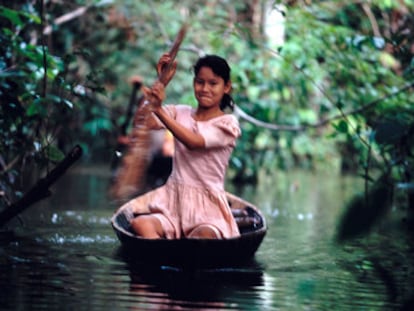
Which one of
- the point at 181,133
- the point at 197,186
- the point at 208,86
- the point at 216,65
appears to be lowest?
the point at 197,186

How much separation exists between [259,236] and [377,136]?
5.94 feet

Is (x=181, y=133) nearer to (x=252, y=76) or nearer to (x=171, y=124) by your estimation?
(x=171, y=124)

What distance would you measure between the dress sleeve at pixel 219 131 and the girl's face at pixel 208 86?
11 centimetres

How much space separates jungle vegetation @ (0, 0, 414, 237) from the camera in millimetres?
5324

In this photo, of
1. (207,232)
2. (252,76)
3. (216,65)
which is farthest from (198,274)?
(252,76)

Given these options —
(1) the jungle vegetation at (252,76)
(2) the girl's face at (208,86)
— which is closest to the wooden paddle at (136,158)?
(2) the girl's face at (208,86)

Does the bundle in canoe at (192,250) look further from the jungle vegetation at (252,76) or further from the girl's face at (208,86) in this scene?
the girl's face at (208,86)

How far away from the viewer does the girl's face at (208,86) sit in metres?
4.60

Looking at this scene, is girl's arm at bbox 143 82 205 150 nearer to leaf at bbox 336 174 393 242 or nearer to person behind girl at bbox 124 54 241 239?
person behind girl at bbox 124 54 241 239

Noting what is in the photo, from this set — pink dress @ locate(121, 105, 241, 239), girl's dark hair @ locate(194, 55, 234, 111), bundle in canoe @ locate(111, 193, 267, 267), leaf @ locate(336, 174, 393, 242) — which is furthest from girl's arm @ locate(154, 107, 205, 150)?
leaf @ locate(336, 174, 393, 242)

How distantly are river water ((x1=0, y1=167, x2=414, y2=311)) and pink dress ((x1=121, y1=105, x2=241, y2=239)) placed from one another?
0.33 metres

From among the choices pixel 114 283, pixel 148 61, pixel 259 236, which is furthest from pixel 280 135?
pixel 114 283

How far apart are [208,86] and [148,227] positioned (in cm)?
84

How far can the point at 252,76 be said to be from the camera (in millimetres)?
9664
